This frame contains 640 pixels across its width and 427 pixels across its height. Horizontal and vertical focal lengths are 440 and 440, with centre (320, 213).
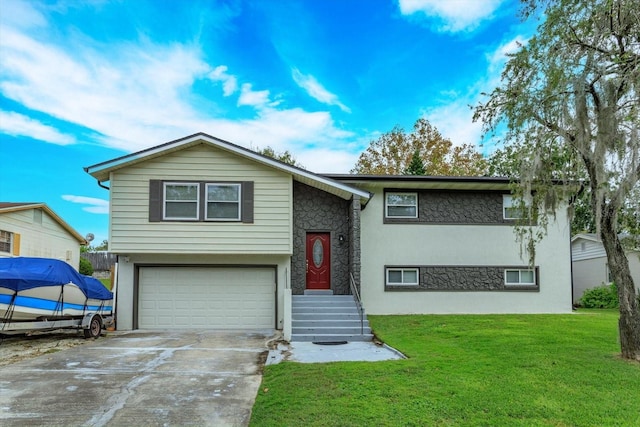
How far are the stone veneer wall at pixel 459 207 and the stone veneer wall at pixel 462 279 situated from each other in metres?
1.50

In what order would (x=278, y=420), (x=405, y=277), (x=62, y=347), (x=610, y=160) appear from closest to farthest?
(x=278, y=420)
(x=610, y=160)
(x=62, y=347)
(x=405, y=277)

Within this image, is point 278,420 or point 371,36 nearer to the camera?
point 278,420

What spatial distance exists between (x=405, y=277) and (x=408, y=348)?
223 inches

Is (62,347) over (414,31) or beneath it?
beneath

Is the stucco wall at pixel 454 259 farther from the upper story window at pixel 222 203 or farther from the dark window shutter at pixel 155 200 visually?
the dark window shutter at pixel 155 200

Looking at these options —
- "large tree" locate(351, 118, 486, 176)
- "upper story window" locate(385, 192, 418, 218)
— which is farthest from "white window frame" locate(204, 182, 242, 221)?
"large tree" locate(351, 118, 486, 176)

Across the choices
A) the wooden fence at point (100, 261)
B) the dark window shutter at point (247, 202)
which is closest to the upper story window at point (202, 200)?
the dark window shutter at point (247, 202)

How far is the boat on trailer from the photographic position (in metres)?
9.22

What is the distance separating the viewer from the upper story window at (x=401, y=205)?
46.3ft

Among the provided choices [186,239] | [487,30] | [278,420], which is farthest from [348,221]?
[278,420]

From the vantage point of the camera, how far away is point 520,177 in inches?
312

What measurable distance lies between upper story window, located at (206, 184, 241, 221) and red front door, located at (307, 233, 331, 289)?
2.48m

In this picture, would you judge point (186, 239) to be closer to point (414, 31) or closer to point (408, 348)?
point (408, 348)

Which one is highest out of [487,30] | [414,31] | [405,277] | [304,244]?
[414,31]
